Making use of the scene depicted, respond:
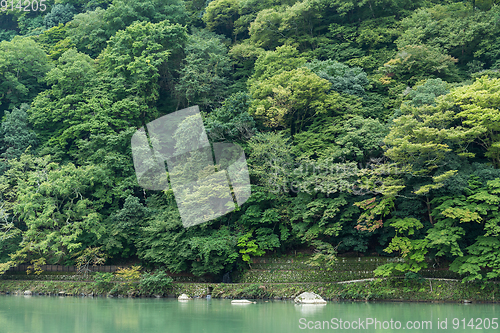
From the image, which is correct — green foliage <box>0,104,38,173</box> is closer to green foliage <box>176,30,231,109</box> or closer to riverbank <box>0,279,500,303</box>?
riverbank <box>0,279,500,303</box>

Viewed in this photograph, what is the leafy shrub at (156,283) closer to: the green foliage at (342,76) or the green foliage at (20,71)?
the green foliage at (342,76)

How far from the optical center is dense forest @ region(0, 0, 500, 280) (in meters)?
19.8

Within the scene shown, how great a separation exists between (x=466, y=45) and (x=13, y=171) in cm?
2856

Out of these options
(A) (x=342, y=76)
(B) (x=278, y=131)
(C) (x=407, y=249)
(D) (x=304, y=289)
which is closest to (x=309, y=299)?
(D) (x=304, y=289)

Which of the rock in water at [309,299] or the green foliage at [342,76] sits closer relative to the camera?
the rock in water at [309,299]

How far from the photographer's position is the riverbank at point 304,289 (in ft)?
62.7

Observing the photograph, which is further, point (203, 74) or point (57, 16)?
point (57, 16)

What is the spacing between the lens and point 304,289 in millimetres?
21031

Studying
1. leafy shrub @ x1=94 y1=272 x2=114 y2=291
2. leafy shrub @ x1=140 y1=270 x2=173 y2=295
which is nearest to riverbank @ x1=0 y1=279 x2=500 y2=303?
leafy shrub @ x1=94 y1=272 x2=114 y2=291

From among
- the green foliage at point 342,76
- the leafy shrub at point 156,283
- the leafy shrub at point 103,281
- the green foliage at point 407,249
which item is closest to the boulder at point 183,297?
the leafy shrub at point 156,283

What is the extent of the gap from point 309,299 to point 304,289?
121cm

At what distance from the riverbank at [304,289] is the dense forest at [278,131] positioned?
92cm

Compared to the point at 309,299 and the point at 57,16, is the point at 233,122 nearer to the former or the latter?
the point at 309,299

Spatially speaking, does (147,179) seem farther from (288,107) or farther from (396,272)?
(396,272)
